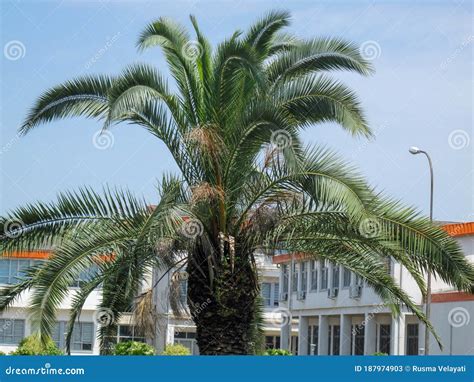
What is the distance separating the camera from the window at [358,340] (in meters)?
54.0

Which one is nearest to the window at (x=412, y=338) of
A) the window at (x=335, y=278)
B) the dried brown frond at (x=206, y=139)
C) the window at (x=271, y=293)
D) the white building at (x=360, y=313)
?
the white building at (x=360, y=313)

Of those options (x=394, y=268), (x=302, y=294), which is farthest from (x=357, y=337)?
(x=394, y=268)

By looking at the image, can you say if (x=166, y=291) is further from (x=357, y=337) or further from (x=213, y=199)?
(x=357, y=337)

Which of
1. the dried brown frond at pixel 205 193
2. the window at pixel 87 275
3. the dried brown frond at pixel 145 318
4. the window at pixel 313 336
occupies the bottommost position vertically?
the window at pixel 313 336

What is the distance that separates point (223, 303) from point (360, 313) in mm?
35117

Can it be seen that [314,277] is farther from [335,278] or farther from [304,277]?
[335,278]

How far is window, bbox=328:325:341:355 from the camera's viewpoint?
5747 cm

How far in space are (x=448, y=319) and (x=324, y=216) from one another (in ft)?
85.5

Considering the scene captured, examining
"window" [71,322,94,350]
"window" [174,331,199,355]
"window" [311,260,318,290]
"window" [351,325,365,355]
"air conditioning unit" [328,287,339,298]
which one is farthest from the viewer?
"window" [174,331,199,355]

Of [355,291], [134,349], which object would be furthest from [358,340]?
[134,349]

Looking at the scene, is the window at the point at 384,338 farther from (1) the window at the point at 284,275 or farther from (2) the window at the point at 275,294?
(2) the window at the point at 275,294

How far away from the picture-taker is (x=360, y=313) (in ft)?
171

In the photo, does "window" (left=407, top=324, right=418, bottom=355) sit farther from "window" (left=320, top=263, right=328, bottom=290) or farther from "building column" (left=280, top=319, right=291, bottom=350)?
"building column" (left=280, top=319, right=291, bottom=350)

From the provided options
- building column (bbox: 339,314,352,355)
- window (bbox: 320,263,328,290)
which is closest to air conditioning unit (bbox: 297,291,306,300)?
window (bbox: 320,263,328,290)
